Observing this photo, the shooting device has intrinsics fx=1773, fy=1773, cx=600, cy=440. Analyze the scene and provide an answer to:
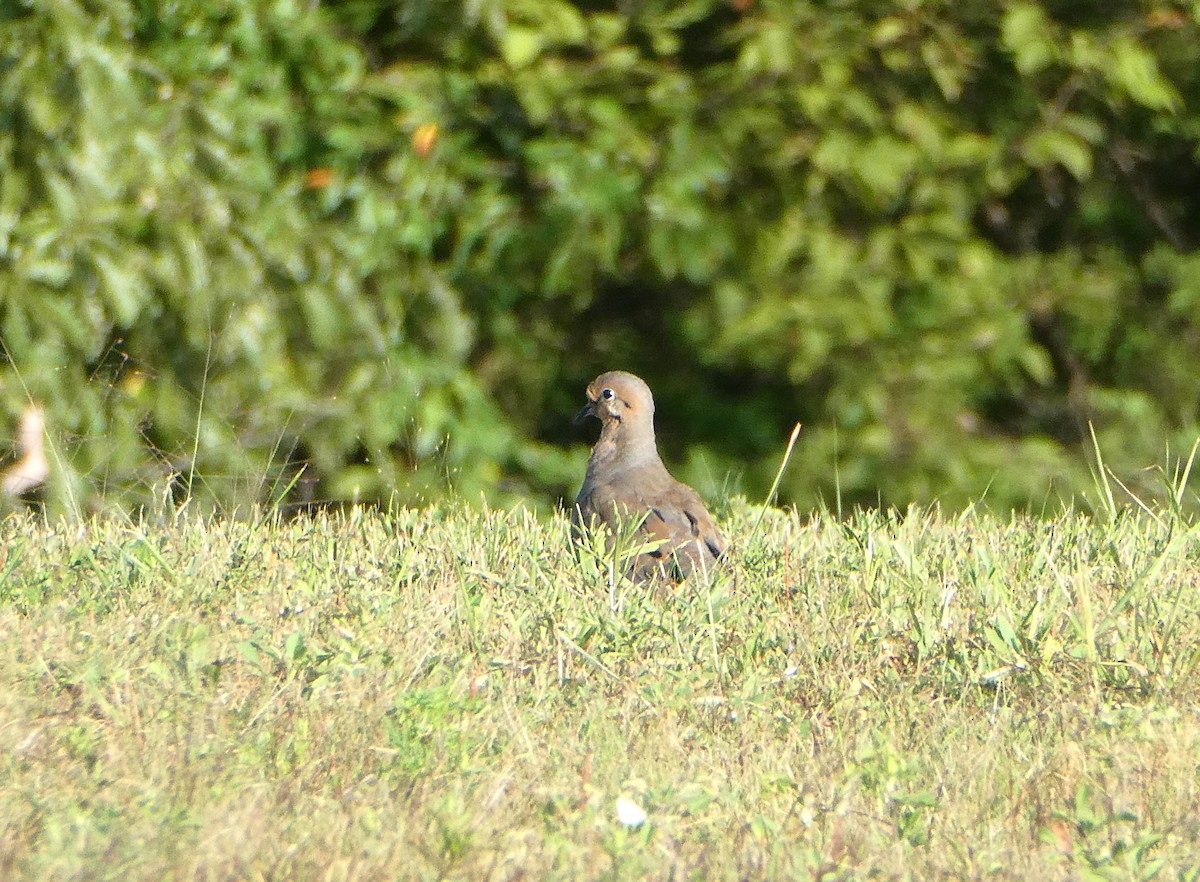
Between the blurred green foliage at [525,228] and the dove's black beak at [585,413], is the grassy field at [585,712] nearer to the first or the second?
the blurred green foliage at [525,228]

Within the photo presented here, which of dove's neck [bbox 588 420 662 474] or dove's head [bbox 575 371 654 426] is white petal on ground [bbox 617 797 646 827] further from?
dove's head [bbox 575 371 654 426]

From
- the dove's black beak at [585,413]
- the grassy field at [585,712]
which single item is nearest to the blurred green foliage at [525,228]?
the dove's black beak at [585,413]

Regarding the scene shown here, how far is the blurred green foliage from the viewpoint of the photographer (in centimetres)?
552

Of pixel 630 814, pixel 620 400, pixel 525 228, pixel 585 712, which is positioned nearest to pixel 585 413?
pixel 620 400

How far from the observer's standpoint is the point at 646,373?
21.0ft

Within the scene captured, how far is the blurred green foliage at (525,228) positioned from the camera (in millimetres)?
5523

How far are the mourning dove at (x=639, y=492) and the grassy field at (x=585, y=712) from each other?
21cm

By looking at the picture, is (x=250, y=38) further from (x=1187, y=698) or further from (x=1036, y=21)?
(x=1187, y=698)

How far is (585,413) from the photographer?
6055mm

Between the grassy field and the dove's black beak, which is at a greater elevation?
the grassy field

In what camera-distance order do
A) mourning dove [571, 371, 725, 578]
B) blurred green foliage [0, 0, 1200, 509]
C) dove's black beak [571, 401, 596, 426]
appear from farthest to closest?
dove's black beak [571, 401, 596, 426], blurred green foliage [0, 0, 1200, 509], mourning dove [571, 371, 725, 578]

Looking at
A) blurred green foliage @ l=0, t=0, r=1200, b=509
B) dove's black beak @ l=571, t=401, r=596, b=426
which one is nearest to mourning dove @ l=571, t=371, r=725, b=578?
dove's black beak @ l=571, t=401, r=596, b=426

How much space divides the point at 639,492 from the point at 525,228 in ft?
3.51

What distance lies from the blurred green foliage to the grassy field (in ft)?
3.21
